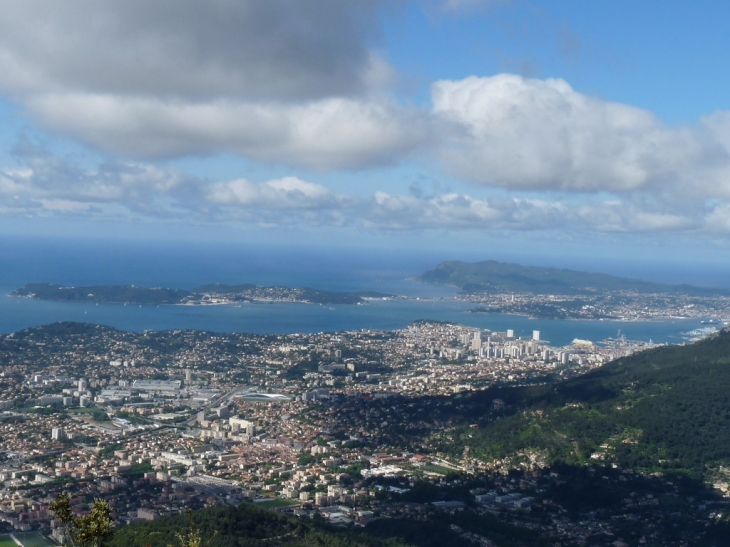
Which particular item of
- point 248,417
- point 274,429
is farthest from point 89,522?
point 248,417

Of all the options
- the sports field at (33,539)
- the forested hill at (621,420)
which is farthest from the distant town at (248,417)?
the forested hill at (621,420)

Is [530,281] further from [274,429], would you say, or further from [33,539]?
[33,539]

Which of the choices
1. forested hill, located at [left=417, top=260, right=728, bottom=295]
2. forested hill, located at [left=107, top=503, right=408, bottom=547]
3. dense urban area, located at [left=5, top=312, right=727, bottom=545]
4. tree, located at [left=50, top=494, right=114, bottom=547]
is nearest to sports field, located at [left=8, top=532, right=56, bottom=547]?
dense urban area, located at [left=5, top=312, right=727, bottom=545]

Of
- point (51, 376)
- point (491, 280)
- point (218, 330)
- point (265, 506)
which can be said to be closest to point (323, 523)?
point (265, 506)

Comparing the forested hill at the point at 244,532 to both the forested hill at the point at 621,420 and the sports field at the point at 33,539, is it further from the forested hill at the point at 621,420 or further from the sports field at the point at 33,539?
the forested hill at the point at 621,420

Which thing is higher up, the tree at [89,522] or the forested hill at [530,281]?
the forested hill at [530,281]

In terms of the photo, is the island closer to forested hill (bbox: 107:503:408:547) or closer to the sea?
the sea
